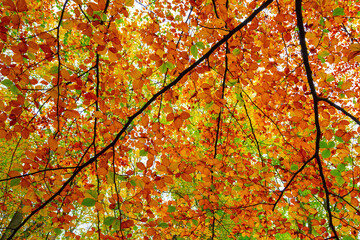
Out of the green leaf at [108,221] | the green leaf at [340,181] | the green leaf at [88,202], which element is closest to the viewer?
the green leaf at [88,202]

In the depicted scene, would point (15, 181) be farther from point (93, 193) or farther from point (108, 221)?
point (108, 221)

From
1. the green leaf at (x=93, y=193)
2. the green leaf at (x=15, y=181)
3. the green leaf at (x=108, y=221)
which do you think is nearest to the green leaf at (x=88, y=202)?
the green leaf at (x=93, y=193)

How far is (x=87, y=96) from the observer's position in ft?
6.15

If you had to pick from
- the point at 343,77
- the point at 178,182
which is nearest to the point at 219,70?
the point at 178,182

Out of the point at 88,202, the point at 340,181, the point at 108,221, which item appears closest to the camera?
the point at 88,202

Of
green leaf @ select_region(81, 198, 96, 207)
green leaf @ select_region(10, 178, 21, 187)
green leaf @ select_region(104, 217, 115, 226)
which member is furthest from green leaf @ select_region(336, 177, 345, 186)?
green leaf @ select_region(10, 178, 21, 187)

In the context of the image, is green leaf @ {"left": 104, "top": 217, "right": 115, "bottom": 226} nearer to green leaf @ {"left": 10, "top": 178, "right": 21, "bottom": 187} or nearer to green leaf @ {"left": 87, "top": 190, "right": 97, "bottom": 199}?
green leaf @ {"left": 87, "top": 190, "right": 97, "bottom": 199}

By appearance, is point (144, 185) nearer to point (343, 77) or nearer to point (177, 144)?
point (177, 144)

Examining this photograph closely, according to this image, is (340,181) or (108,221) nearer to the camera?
(108,221)

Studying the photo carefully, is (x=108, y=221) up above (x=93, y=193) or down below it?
below

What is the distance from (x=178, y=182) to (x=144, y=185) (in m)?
6.65

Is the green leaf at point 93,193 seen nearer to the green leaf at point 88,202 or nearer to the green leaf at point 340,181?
the green leaf at point 88,202

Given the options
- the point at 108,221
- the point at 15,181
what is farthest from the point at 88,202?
the point at 15,181

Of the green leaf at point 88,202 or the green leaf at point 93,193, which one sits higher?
the green leaf at point 93,193
